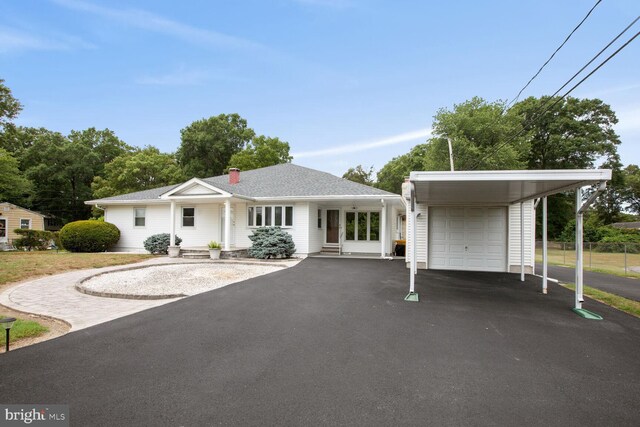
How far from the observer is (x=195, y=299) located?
7555 mm

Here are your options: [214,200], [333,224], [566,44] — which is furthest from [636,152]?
[214,200]

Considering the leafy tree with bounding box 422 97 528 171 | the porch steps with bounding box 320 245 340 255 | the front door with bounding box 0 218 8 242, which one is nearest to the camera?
the porch steps with bounding box 320 245 340 255

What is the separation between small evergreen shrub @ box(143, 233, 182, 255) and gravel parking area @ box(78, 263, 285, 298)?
17.5 feet

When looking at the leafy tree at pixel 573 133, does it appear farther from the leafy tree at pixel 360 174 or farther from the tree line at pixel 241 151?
the leafy tree at pixel 360 174

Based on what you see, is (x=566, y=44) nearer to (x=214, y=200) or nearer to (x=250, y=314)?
(x=250, y=314)

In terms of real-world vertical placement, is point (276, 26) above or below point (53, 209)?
above

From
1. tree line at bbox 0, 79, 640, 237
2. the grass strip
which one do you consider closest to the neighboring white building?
the grass strip

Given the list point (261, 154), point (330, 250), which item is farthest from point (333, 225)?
point (261, 154)

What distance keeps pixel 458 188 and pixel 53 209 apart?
47785 mm

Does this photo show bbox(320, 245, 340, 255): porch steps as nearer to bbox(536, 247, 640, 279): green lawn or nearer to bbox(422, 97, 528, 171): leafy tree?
bbox(536, 247, 640, 279): green lawn

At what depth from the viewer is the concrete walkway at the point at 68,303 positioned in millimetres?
6236

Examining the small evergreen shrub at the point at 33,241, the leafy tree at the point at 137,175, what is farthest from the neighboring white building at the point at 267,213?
the leafy tree at the point at 137,175

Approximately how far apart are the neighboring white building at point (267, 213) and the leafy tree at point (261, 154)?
16593 mm

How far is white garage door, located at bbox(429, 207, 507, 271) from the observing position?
499 inches
